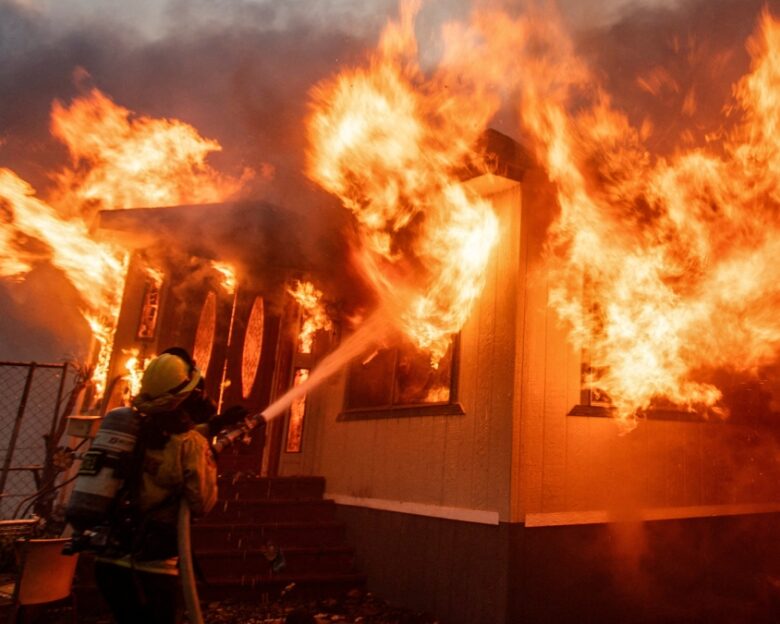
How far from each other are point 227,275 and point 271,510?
356 centimetres

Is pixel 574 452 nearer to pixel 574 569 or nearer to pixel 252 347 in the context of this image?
pixel 574 569

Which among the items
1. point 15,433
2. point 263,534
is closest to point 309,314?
point 263,534

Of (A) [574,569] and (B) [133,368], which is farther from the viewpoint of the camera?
(B) [133,368]

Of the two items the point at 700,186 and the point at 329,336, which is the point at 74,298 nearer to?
the point at 329,336

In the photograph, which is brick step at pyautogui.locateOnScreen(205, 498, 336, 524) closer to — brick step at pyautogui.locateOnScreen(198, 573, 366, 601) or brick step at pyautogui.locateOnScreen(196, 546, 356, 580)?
brick step at pyautogui.locateOnScreen(196, 546, 356, 580)

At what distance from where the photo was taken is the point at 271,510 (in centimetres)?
718

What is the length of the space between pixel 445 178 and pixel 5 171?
25.9ft

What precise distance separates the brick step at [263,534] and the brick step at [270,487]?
1.68ft

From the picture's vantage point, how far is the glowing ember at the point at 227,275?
8.34 meters

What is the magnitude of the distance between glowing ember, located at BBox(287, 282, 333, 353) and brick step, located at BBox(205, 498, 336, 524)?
2569 mm

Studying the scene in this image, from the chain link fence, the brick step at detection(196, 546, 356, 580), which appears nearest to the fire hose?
the brick step at detection(196, 546, 356, 580)

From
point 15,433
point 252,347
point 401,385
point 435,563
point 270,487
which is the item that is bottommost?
point 435,563

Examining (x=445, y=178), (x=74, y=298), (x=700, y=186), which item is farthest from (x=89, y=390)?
(x=700, y=186)

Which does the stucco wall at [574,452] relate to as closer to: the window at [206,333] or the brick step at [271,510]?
the brick step at [271,510]
